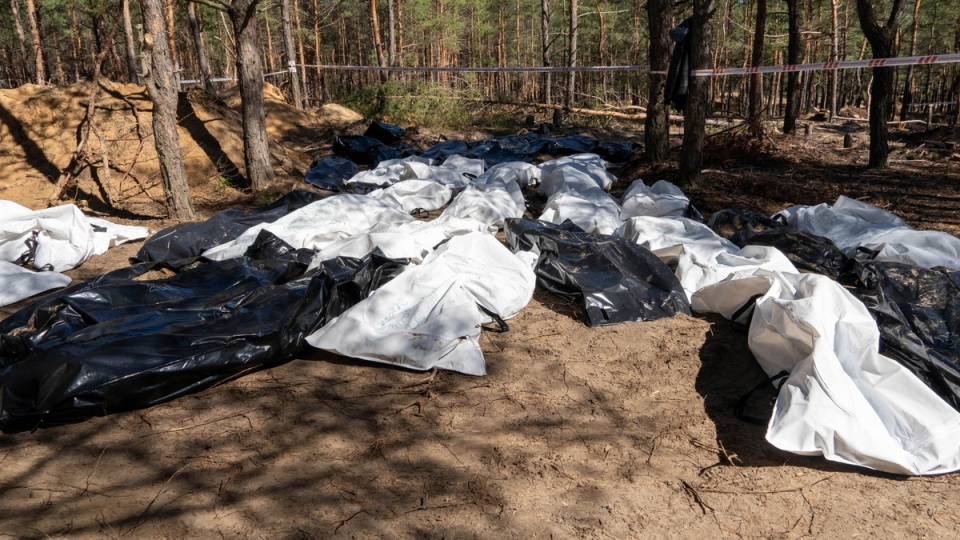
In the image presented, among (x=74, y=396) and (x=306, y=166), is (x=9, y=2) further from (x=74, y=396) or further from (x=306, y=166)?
(x=74, y=396)

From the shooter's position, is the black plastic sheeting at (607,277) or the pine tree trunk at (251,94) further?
the pine tree trunk at (251,94)

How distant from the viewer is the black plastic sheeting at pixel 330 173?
8.05 m

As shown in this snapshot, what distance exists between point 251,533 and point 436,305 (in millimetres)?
1587

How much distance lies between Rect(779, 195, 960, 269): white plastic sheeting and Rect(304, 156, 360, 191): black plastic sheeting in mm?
5407

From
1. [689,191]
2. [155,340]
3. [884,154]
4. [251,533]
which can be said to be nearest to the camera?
[251,533]

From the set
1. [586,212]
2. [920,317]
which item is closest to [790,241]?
[920,317]

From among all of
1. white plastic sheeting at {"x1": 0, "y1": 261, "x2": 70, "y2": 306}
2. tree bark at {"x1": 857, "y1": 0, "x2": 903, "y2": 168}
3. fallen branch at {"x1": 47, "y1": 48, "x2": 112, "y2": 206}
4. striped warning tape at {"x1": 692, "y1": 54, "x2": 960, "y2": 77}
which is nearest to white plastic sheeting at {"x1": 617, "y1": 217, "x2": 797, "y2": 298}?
striped warning tape at {"x1": 692, "y1": 54, "x2": 960, "y2": 77}

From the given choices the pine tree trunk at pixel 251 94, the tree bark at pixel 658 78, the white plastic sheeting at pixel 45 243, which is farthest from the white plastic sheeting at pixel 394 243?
the tree bark at pixel 658 78

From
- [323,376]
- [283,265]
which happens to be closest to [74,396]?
[323,376]

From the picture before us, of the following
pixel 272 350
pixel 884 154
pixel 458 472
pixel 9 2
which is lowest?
pixel 458 472

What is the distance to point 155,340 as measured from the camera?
2.89m

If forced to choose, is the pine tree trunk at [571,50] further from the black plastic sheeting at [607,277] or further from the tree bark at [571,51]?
the black plastic sheeting at [607,277]

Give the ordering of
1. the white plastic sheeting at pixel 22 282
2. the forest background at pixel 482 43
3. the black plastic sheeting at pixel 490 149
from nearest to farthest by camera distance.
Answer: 1. the white plastic sheeting at pixel 22 282
2. the black plastic sheeting at pixel 490 149
3. the forest background at pixel 482 43

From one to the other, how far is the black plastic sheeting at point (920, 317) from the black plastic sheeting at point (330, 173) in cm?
610
